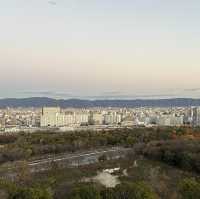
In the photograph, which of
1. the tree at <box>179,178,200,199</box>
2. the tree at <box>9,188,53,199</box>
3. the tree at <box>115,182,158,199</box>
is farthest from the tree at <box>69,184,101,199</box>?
the tree at <box>179,178,200,199</box>

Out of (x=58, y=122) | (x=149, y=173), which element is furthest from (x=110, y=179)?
(x=58, y=122)

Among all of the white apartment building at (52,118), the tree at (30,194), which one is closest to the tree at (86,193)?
the tree at (30,194)

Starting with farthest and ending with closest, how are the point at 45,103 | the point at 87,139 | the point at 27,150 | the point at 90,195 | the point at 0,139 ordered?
the point at 45,103
the point at 0,139
the point at 87,139
the point at 27,150
the point at 90,195

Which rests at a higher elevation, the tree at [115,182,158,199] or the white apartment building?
the tree at [115,182,158,199]

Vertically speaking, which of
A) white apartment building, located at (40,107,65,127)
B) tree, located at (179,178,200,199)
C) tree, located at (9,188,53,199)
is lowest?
white apartment building, located at (40,107,65,127)

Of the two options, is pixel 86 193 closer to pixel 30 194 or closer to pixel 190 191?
pixel 30 194

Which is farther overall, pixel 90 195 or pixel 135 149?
pixel 135 149

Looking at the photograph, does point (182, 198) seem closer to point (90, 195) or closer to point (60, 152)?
point (90, 195)

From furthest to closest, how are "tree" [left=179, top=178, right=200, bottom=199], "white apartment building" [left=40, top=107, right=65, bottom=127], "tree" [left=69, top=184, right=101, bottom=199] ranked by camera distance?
"white apartment building" [left=40, top=107, right=65, bottom=127], "tree" [left=179, top=178, right=200, bottom=199], "tree" [left=69, top=184, right=101, bottom=199]

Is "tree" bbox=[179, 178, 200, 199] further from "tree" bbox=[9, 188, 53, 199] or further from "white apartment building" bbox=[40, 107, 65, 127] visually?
"white apartment building" bbox=[40, 107, 65, 127]

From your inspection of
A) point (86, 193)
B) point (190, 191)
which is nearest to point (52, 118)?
point (190, 191)

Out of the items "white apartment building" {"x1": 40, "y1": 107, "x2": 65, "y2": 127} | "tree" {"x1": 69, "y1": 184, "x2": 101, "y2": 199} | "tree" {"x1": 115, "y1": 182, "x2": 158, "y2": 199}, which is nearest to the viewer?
"tree" {"x1": 69, "y1": 184, "x2": 101, "y2": 199}
